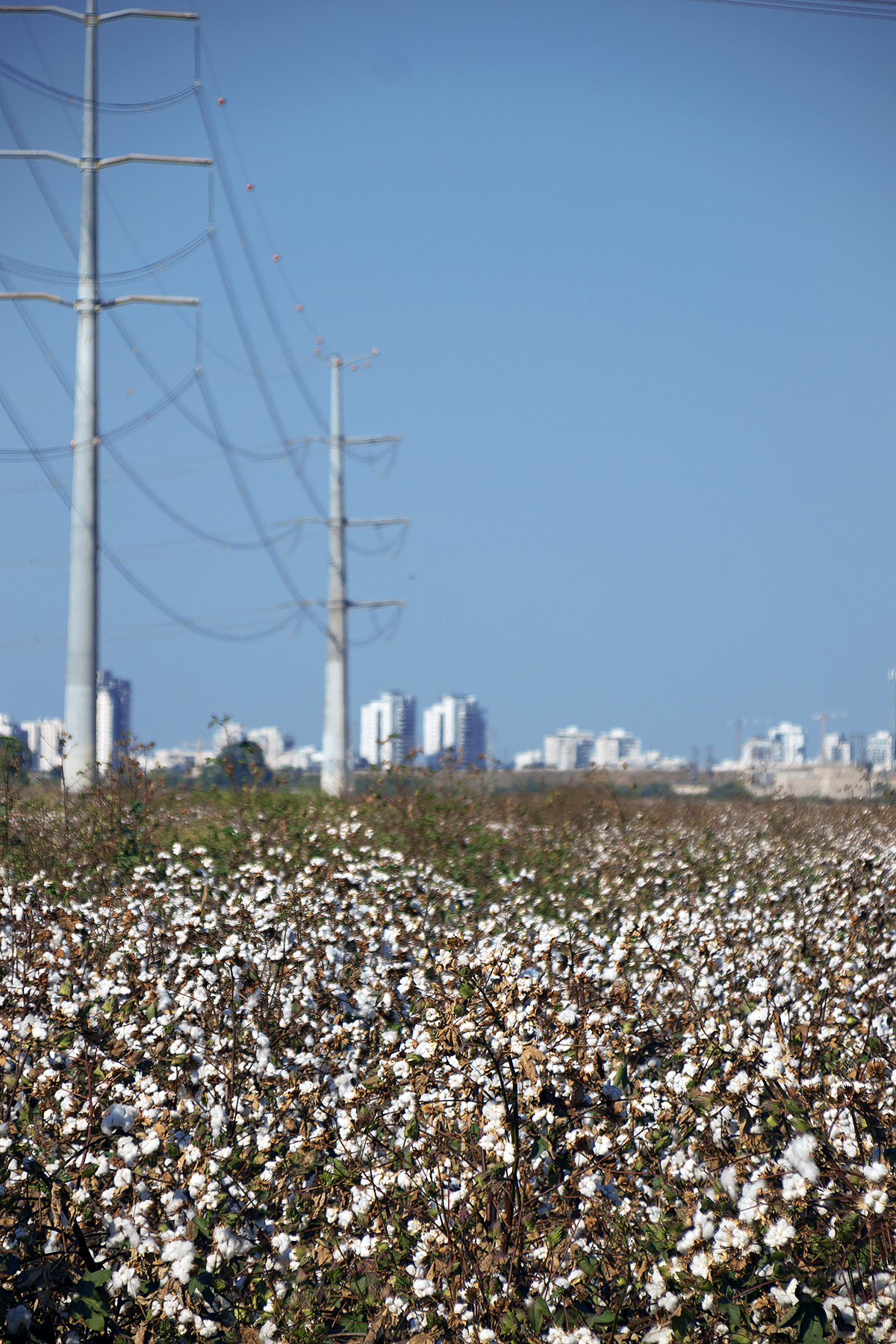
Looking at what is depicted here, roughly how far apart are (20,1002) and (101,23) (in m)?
15.6

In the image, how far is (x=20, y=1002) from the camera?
13.8 ft

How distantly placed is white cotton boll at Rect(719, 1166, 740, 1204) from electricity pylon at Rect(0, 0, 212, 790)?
10110 mm

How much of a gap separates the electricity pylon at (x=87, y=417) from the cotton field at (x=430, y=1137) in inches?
328

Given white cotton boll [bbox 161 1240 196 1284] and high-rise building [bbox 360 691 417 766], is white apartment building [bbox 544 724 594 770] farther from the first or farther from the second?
white cotton boll [bbox 161 1240 196 1284]

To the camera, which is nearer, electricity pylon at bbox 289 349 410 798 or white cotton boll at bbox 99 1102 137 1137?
white cotton boll at bbox 99 1102 137 1137

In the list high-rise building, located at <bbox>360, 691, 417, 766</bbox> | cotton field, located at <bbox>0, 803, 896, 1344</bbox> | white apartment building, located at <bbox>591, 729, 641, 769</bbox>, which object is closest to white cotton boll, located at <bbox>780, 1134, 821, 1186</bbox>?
cotton field, located at <bbox>0, 803, 896, 1344</bbox>

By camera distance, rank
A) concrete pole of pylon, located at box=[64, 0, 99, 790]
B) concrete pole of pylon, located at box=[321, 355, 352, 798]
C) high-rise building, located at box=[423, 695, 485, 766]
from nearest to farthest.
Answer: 1. concrete pole of pylon, located at box=[64, 0, 99, 790]
2. concrete pole of pylon, located at box=[321, 355, 352, 798]
3. high-rise building, located at box=[423, 695, 485, 766]

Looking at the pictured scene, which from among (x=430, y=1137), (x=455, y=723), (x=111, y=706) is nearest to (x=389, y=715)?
(x=455, y=723)

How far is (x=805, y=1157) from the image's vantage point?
2.61 metres

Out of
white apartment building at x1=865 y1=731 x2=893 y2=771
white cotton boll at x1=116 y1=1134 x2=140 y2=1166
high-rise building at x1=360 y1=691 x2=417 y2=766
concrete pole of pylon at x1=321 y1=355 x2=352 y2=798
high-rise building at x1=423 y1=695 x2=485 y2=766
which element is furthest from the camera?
high-rise building at x1=423 y1=695 x2=485 y2=766

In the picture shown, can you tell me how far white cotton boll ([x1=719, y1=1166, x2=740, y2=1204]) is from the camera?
271 cm

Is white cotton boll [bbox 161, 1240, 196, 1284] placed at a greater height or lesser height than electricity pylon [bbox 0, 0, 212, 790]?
lesser

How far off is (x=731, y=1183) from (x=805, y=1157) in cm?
22

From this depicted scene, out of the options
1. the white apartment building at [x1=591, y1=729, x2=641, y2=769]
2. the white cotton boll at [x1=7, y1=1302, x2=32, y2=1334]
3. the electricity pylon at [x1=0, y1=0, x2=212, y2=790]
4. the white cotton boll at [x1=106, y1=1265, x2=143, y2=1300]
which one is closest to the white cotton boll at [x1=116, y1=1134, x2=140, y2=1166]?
the white cotton boll at [x1=106, y1=1265, x2=143, y2=1300]
